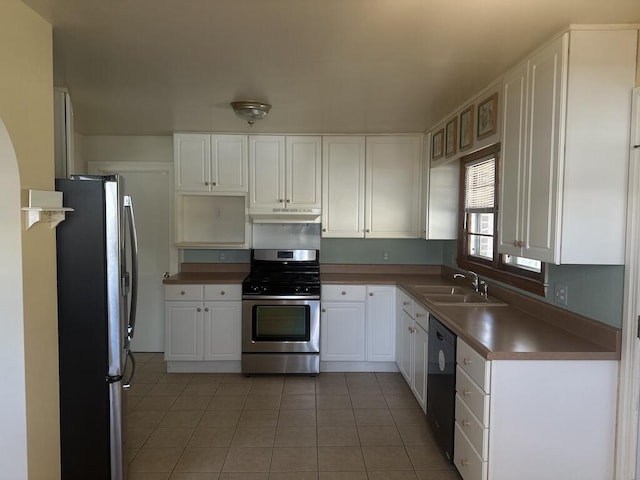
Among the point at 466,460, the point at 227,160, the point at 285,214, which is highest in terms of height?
the point at 227,160

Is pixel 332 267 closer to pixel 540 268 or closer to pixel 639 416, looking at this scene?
pixel 540 268

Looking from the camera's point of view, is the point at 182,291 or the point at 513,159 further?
the point at 182,291

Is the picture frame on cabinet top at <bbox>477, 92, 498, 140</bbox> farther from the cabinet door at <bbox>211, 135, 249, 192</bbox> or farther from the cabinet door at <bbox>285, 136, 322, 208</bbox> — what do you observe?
the cabinet door at <bbox>211, 135, 249, 192</bbox>

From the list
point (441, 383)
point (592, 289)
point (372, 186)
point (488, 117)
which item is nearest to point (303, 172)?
point (372, 186)

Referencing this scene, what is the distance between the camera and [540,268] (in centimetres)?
267

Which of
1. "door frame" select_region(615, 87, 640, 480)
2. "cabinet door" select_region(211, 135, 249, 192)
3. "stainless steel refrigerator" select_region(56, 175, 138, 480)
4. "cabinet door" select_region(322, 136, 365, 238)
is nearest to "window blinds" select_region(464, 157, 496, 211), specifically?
"cabinet door" select_region(322, 136, 365, 238)

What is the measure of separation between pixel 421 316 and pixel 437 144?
157 centimetres

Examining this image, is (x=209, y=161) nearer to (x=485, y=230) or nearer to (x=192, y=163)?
(x=192, y=163)

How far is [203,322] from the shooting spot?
413cm

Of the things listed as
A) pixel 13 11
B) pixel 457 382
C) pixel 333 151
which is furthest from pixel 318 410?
pixel 13 11

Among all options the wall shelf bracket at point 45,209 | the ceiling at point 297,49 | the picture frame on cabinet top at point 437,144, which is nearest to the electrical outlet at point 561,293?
the ceiling at point 297,49

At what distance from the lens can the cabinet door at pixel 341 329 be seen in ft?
13.7

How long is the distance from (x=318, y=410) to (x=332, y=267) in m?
Result: 1.67

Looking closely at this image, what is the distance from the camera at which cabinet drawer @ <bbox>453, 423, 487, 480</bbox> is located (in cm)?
208
